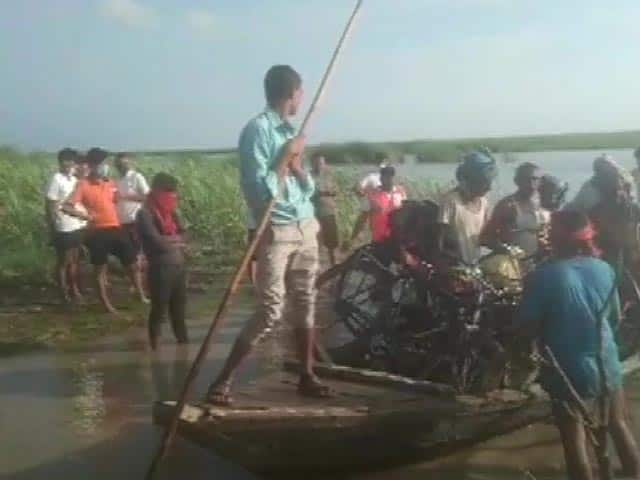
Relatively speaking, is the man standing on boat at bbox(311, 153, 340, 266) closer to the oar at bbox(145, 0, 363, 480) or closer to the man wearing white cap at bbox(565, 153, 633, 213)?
the man wearing white cap at bbox(565, 153, 633, 213)

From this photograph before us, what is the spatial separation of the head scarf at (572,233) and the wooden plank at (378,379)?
4.07 ft

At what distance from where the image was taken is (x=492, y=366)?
623 cm

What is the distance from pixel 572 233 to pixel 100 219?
23.7ft

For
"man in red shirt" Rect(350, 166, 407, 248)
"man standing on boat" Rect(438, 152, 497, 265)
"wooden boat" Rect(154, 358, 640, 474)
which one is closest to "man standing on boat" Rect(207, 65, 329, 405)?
"wooden boat" Rect(154, 358, 640, 474)

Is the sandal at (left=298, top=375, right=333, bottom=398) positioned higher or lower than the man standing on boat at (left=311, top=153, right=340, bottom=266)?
lower

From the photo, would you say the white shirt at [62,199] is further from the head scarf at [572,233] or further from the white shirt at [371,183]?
the head scarf at [572,233]

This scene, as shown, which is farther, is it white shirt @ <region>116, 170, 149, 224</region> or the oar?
white shirt @ <region>116, 170, 149, 224</region>

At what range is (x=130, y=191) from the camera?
1216cm

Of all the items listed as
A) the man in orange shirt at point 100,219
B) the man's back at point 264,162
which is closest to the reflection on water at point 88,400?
the man in orange shirt at point 100,219

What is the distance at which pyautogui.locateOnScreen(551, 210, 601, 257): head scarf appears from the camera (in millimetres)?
5320

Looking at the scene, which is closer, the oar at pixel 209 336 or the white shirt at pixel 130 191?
the oar at pixel 209 336

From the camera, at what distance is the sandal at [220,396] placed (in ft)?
18.1

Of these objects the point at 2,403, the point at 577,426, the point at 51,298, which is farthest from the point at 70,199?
the point at 577,426

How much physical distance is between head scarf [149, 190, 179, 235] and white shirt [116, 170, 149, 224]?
10.1 ft
